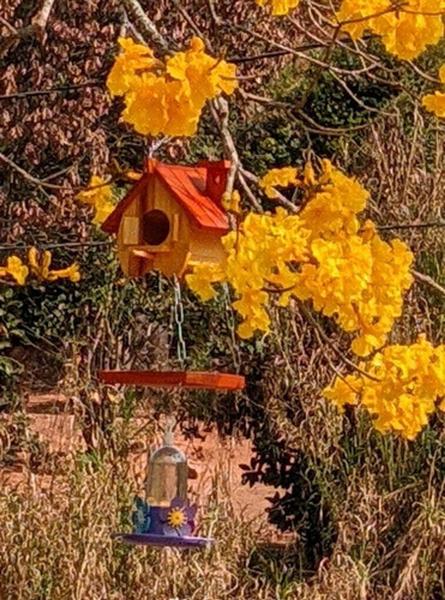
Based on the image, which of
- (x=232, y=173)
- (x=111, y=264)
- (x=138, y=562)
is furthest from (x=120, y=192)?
(x=232, y=173)

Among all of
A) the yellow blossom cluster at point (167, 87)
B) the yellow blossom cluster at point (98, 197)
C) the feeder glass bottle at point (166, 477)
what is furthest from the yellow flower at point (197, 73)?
the feeder glass bottle at point (166, 477)

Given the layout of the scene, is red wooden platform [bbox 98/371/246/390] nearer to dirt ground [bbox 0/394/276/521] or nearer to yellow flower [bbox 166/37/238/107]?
yellow flower [bbox 166/37/238/107]

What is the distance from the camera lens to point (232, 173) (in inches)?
131

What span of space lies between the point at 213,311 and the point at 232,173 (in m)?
3.81

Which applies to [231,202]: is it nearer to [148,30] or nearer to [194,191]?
[194,191]

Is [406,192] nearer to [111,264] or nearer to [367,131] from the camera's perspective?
[367,131]

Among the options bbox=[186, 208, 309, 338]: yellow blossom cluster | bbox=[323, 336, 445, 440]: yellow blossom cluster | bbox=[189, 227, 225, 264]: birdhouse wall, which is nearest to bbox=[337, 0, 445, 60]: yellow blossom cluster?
bbox=[186, 208, 309, 338]: yellow blossom cluster

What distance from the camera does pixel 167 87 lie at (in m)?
2.63

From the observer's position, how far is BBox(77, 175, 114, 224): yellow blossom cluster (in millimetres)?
3545

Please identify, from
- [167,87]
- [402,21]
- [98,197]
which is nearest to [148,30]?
[98,197]

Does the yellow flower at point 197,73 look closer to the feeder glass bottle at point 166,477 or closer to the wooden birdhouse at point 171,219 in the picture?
the wooden birdhouse at point 171,219

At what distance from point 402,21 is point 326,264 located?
479mm

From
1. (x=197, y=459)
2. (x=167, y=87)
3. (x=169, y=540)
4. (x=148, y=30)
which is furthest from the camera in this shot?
(x=197, y=459)

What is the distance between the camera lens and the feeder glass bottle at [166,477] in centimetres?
387
